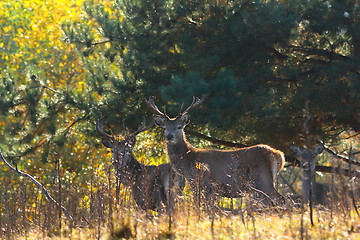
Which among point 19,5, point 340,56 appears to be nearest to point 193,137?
point 340,56

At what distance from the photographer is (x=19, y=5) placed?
2914 cm

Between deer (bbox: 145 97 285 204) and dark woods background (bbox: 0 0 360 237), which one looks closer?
deer (bbox: 145 97 285 204)

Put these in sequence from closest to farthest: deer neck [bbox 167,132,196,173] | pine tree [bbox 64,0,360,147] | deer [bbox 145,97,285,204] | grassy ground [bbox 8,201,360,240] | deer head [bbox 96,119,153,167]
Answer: grassy ground [bbox 8,201,360,240] → deer [bbox 145,97,285,204] → deer head [bbox 96,119,153,167] → deer neck [bbox 167,132,196,173] → pine tree [bbox 64,0,360,147]

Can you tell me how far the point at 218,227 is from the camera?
796 cm

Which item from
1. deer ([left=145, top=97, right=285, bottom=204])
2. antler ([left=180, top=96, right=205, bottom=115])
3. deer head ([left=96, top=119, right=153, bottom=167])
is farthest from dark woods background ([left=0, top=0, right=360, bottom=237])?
deer ([left=145, top=97, right=285, bottom=204])

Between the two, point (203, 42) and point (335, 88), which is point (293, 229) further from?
point (203, 42)

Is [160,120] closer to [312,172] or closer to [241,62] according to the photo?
[241,62]

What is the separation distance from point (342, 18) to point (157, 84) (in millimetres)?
4022

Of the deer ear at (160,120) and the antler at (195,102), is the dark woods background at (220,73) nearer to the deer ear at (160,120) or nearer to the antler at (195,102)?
the antler at (195,102)

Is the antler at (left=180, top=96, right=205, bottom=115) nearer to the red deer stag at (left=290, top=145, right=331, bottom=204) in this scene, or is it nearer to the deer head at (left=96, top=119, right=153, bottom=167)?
the deer head at (left=96, top=119, right=153, bottom=167)

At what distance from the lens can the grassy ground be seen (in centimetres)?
728

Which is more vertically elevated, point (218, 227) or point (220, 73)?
point (220, 73)

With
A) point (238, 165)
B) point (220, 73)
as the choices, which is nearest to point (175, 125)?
point (238, 165)

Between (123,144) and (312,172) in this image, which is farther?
(312,172)
